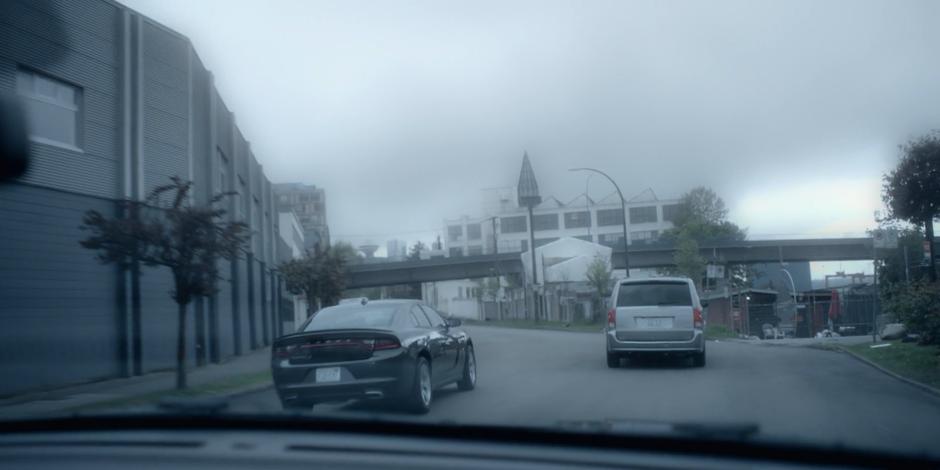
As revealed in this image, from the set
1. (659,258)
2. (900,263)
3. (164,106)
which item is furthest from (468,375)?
(659,258)

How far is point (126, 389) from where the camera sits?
Answer: 50.7ft

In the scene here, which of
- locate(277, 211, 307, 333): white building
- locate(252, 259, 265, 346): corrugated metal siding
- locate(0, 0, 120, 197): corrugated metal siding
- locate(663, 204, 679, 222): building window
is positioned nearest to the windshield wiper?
locate(0, 0, 120, 197): corrugated metal siding

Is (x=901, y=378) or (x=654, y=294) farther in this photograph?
(x=654, y=294)

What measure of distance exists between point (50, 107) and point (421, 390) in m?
10.4


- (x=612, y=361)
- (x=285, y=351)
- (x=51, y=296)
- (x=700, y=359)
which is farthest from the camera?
(x=612, y=361)

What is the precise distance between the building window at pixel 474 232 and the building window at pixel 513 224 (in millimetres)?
5577

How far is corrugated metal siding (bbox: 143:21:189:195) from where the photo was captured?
1931 cm

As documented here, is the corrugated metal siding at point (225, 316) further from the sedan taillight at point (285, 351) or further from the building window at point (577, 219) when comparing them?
the building window at point (577, 219)

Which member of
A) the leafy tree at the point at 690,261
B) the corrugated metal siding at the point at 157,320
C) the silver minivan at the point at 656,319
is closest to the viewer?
the silver minivan at the point at 656,319

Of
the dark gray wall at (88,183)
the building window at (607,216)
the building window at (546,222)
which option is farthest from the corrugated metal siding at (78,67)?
the building window at (607,216)

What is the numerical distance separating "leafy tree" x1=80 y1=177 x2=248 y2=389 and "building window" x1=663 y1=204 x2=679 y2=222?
3161 inches

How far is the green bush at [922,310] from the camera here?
14109 millimetres

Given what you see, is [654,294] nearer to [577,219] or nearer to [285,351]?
[285,351]

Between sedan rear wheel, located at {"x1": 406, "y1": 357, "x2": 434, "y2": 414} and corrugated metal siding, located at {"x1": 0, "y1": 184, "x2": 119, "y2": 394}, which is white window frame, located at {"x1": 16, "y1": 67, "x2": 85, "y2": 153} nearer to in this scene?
corrugated metal siding, located at {"x1": 0, "y1": 184, "x2": 119, "y2": 394}
